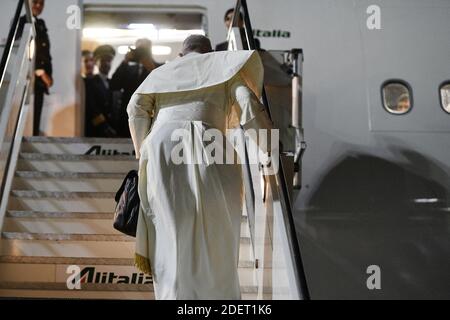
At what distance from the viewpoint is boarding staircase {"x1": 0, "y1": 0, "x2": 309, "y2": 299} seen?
192 inches

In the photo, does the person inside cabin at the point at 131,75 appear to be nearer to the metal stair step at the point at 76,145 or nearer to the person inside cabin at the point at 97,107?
the person inside cabin at the point at 97,107

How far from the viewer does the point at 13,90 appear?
21.7 feet

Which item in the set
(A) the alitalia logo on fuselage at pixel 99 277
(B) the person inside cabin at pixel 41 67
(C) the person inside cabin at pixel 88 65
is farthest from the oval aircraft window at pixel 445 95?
(A) the alitalia logo on fuselage at pixel 99 277

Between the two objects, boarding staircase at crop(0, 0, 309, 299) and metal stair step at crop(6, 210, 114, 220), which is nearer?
boarding staircase at crop(0, 0, 309, 299)

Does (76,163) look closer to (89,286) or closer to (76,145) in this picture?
(76,145)

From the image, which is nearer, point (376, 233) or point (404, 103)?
point (376, 233)

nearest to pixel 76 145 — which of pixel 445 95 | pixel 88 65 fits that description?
pixel 88 65

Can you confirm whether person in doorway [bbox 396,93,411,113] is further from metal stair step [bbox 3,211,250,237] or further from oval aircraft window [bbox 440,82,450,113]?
metal stair step [bbox 3,211,250,237]

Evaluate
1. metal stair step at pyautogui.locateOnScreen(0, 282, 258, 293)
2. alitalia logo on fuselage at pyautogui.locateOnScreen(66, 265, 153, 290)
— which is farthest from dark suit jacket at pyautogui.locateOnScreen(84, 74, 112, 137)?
metal stair step at pyautogui.locateOnScreen(0, 282, 258, 293)

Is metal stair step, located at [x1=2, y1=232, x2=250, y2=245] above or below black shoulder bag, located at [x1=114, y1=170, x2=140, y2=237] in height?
below

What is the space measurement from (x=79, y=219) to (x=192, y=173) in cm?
185

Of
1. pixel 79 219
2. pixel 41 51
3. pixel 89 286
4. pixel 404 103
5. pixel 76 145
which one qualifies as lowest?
pixel 89 286

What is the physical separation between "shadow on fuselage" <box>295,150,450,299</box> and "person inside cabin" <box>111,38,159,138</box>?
2060 millimetres

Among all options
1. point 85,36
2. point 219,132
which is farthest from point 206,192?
point 85,36
